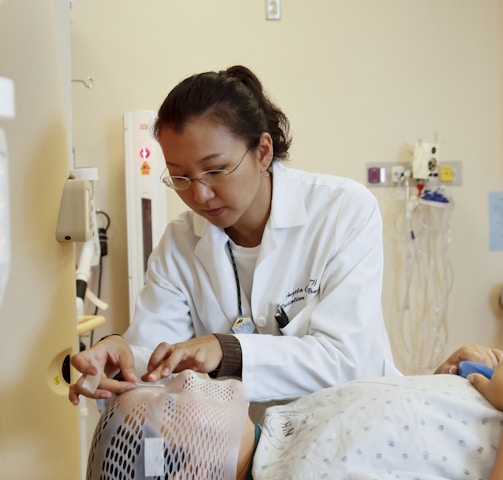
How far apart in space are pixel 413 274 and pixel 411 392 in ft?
7.45

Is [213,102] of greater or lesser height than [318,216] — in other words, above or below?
above

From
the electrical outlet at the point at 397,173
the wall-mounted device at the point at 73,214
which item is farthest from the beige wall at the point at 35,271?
the electrical outlet at the point at 397,173

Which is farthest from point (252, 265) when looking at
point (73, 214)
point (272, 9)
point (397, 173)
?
point (272, 9)

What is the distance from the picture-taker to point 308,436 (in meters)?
1.05

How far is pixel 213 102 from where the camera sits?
1344 millimetres

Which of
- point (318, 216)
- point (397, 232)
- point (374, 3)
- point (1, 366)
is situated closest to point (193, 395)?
point (1, 366)

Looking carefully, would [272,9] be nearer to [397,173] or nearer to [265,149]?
[397,173]

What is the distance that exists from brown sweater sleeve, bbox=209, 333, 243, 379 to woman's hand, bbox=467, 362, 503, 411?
45 centimetres

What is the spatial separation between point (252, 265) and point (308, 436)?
56cm

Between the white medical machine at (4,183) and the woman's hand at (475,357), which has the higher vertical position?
the white medical machine at (4,183)

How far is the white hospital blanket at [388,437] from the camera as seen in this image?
0.99m

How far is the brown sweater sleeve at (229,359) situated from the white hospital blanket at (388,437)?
0.50ft

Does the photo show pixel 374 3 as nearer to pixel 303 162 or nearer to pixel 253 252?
pixel 303 162

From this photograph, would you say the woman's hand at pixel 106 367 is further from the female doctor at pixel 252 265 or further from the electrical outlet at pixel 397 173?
the electrical outlet at pixel 397 173
